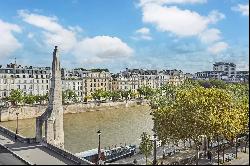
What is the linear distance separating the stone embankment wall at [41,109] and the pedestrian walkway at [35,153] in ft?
188

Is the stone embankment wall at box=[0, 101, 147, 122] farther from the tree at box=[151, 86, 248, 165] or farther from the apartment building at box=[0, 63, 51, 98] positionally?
the tree at box=[151, 86, 248, 165]

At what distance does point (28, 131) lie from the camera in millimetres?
93938

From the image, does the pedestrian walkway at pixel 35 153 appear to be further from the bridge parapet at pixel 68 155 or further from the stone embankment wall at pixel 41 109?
the stone embankment wall at pixel 41 109

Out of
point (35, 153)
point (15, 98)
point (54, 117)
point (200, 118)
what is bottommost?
point (35, 153)

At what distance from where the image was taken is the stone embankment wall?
11600 cm

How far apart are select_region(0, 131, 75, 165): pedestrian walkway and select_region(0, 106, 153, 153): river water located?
14658 mm

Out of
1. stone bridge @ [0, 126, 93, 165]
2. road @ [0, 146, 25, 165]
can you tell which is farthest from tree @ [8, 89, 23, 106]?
road @ [0, 146, 25, 165]

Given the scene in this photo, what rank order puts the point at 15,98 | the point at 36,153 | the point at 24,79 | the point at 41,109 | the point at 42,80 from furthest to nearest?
the point at 42,80 < the point at 24,79 < the point at 15,98 < the point at 41,109 < the point at 36,153

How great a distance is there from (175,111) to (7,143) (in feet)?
73.9

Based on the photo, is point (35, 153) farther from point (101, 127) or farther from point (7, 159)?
point (101, 127)

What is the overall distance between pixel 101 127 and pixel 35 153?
49.9 m

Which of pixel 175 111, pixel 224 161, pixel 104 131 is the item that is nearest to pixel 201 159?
pixel 224 161

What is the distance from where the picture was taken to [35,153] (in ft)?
166

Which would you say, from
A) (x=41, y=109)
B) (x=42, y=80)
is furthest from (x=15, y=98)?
(x=42, y=80)
